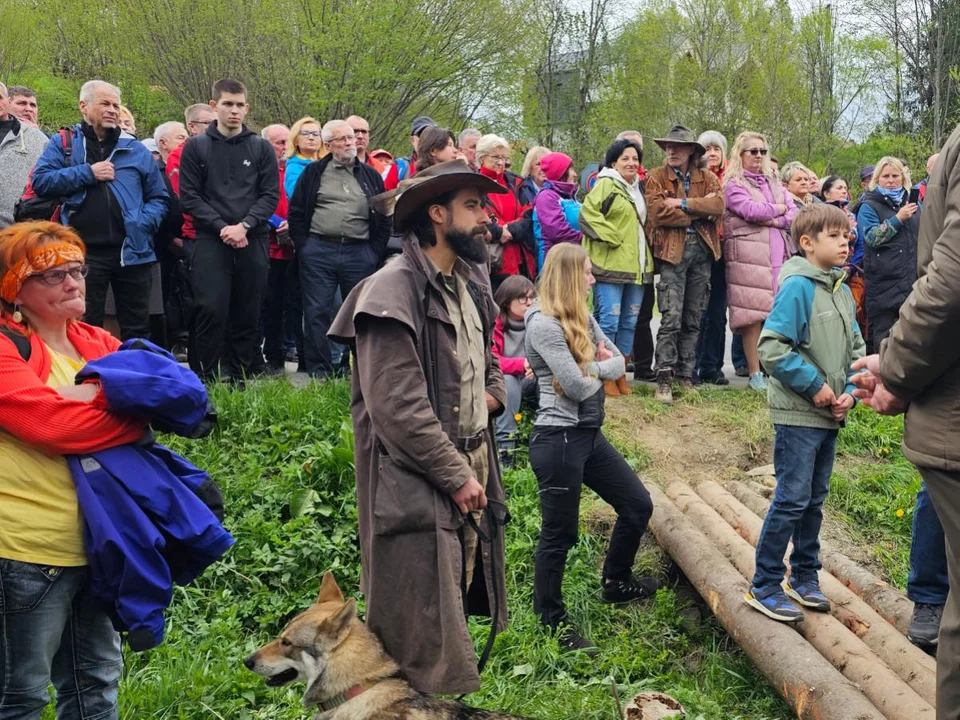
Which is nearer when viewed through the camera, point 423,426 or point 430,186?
point 423,426

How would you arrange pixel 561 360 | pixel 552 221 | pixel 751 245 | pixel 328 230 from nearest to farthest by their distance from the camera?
1. pixel 561 360
2. pixel 328 230
3. pixel 552 221
4. pixel 751 245

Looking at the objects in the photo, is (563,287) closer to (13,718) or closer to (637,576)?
(637,576)

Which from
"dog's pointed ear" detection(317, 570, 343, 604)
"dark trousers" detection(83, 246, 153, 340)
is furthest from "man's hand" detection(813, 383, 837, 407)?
"dark trousers" detection(83, 246, 153, 340)

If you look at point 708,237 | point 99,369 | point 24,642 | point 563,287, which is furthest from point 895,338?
point 708,237

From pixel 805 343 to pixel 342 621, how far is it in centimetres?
279

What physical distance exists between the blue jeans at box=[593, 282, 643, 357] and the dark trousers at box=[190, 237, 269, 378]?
309 centimetres

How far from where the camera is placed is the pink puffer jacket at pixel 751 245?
9594 millimetres

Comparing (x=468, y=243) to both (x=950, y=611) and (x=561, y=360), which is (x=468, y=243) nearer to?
(x=561, y=360)

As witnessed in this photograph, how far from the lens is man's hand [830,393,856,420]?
4805mm

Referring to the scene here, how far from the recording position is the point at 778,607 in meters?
5.04

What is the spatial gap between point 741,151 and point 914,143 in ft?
56.9

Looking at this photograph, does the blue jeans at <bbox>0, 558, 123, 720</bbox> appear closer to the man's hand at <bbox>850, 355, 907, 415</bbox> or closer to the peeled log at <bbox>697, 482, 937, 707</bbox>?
the man's hand at <bbox>850, 355, 907, 415</bbox>

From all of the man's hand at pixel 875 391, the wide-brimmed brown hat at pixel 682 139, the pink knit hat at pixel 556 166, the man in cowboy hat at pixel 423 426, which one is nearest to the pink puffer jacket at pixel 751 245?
the wide-brimmed brown hat at pixel 682 139

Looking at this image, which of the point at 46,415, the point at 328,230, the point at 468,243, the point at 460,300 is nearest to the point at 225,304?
the point at 328,230
